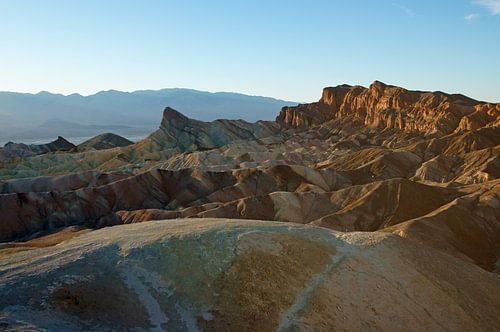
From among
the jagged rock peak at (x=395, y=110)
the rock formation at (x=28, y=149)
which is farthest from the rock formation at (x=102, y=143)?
the jagged rock peak at (x=395, y=110)

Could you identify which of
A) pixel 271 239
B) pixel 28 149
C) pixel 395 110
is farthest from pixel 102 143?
pixel 271 239

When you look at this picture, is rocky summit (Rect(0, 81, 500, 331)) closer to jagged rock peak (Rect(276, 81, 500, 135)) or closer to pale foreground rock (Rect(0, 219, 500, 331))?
pale foreground rock (Rect(0, 219, 500, 331))

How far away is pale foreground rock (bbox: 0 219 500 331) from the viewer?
13.9 meters

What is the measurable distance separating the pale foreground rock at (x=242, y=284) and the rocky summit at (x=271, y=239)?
49 millimetres

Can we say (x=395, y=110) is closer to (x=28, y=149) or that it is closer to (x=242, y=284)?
(x=28, y=149)

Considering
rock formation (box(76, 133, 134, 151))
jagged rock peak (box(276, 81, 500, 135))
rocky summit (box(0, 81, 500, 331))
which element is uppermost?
jagged rock peak (box(276, 81, 500, 135))

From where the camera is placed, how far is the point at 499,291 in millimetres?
18484

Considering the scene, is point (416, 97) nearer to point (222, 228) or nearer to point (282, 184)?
A: point (282, 184)

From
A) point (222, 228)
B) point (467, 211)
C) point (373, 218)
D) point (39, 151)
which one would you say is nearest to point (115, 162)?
point (39, 151)

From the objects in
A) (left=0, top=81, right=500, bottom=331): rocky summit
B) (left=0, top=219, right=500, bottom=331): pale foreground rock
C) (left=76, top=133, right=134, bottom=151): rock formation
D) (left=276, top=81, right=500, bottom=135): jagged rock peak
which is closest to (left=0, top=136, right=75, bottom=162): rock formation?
(left=76, top=133, right=134, bottom=151): rock formation

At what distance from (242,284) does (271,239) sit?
2401 millimetres

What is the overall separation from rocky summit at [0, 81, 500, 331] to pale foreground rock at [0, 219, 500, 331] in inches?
1.9

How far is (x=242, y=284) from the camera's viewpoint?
612 inches

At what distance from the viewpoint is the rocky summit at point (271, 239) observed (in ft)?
47.8
